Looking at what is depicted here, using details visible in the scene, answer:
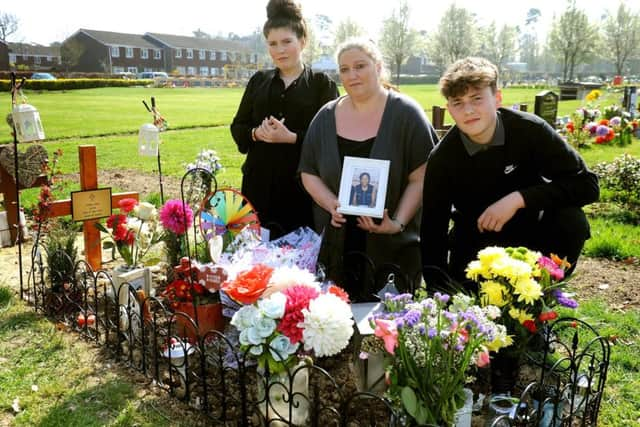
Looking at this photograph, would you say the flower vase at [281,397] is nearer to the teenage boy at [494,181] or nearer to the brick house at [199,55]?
the teenage boy at [494,181]

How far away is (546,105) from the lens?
1205 cm

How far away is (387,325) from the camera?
6.82 ft

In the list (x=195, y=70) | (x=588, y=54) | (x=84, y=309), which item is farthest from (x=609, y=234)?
(x=195, y=70)

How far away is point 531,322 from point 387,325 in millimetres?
889

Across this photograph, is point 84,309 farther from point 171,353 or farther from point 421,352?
point 421,352

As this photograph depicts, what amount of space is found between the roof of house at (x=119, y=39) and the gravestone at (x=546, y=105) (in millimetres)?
70163

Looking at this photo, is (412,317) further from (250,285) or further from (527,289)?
(250,285)

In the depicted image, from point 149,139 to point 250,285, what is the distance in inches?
87.3

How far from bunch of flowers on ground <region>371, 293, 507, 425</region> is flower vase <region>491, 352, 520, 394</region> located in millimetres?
711

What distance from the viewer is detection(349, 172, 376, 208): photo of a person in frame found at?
10.4 ft

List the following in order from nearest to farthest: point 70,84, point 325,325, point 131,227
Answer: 1. point 325,325
2. point 131,227
3. point 70,84

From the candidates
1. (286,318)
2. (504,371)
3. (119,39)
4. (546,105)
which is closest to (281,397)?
(286,318)

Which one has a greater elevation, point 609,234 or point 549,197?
point 549,197

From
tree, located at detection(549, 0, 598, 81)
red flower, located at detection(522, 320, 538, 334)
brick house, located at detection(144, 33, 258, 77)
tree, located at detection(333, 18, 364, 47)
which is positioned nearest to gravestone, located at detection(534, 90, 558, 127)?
red flower, located at detection(522, 320, 538, 334)
